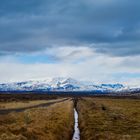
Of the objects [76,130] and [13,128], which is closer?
[13,128]

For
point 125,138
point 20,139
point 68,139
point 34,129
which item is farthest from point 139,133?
point 20,139

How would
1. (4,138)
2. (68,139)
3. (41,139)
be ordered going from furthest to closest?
1. (68,139)
2. (41,139)
3. (4,138)

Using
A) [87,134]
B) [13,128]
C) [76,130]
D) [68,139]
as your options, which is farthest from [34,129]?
[76,130]

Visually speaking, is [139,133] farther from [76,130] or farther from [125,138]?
[76,130]

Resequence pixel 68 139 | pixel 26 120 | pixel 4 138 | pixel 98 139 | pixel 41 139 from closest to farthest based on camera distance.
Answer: pixel 4 138
pixel 41 139
pixel 98 139
pixel 68 139
pixel 26 120

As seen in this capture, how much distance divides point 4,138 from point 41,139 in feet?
13.6

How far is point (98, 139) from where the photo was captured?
31531mm

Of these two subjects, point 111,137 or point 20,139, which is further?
point 111,137

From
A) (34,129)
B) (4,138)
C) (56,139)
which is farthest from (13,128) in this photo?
(4,138)

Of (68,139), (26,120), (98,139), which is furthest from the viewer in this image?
(26,120)

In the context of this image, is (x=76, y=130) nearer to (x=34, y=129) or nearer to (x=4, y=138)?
(x=34, y=129)

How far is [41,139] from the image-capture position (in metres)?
29.3

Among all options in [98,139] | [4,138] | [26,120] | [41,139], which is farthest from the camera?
[26,120]

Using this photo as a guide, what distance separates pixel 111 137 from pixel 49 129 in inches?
256
